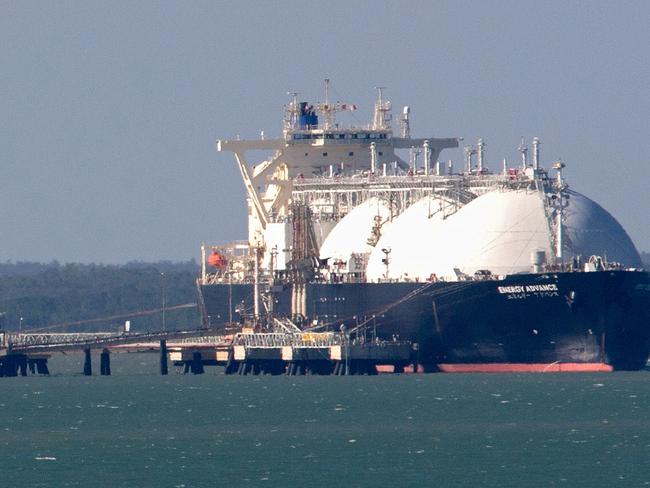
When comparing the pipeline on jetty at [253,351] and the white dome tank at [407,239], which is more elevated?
the white dome tank at [407,239]

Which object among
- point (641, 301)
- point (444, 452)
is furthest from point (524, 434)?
point (641, 301)

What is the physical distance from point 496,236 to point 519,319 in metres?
4.06

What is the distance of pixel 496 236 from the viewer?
11331 cm

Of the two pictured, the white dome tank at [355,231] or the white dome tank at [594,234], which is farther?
the white dome tank at [355,231]

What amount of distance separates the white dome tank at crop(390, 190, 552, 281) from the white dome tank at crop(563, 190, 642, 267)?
5.01 ft

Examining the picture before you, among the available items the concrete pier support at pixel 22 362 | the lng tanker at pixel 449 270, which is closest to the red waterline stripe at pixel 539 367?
the lng tanker at pixel 449 270

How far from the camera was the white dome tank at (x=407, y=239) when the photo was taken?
387ft

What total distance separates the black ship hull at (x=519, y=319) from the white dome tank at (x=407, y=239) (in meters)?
1.65

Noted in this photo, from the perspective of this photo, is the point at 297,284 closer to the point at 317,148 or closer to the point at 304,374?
the point at 304,374

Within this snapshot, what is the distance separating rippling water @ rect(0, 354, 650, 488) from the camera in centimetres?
7044

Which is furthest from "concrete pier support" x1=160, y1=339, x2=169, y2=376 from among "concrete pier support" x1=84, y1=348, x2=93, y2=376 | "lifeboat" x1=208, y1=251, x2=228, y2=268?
"lifeboat" x1=208, y1=251, x2=228, y2=268

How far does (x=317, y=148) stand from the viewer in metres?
138

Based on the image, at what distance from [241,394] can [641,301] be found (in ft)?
58.2

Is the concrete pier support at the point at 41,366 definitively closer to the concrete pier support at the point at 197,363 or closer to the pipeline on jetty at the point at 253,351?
the pipeline on jetty at the point at 253,351
